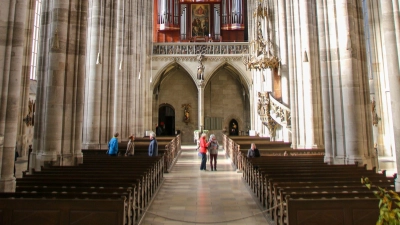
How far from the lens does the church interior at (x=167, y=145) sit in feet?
15.1

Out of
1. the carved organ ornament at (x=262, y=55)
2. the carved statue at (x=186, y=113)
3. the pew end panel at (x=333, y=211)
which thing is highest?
the carved organ ornament at (x=262, y=55)

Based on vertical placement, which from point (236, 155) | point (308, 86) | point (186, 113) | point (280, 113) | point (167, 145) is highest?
point (186, 113)

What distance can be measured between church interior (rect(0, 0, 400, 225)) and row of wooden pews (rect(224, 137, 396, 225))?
22 millimetres

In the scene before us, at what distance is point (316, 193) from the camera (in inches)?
178

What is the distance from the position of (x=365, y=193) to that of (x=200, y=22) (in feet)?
91.5

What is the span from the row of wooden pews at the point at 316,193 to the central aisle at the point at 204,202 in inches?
18.8

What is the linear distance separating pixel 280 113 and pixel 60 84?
38.7 ft

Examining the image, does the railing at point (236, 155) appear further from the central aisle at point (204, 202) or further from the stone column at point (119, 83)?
the stone column at point (119, 83)

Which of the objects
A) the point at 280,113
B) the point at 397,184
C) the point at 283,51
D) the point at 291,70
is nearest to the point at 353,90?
the point at 397,184

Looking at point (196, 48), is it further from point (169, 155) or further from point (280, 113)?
point (169, 155)

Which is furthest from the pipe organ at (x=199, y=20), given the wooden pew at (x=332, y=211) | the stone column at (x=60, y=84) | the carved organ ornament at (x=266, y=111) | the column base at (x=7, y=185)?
the wooden pew at (x=332, y=211)

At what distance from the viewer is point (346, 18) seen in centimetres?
903

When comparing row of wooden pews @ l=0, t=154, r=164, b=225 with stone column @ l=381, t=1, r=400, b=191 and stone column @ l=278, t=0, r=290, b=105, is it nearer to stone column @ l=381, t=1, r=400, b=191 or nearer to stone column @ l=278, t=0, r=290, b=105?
stone column @ l=381, t=1, r=400, b=191

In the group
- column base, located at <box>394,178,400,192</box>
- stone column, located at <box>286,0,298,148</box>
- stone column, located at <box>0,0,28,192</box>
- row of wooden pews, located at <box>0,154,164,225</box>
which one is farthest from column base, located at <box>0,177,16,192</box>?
stone column, located at <box>286,0,298,148</box>
